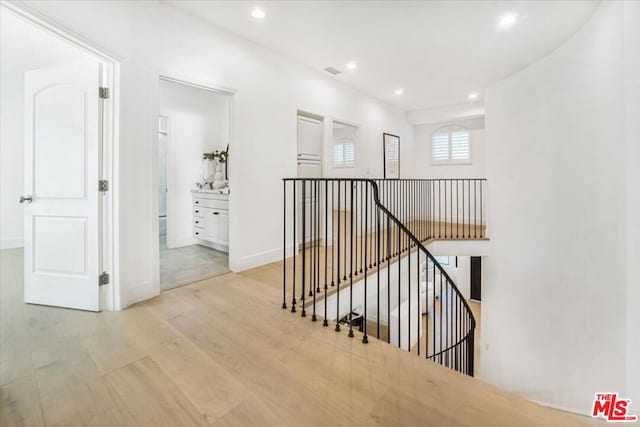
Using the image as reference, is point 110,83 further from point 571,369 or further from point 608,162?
point 571,369

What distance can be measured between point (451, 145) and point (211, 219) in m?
6.18

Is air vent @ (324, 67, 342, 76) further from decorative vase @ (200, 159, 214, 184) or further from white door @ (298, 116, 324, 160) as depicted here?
decorative vase @ (200, 159, 214, 184)

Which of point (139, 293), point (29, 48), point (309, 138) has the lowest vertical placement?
point (139, 293)

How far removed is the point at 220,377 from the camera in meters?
1.64

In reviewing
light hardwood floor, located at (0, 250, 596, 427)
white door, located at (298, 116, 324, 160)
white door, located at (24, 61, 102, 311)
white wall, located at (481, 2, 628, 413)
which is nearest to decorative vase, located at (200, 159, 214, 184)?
white door, located at (298, 116, 324, 160)

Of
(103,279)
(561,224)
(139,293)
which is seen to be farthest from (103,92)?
(561,224)

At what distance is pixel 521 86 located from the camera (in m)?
4.51

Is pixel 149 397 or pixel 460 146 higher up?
pixel 460 146

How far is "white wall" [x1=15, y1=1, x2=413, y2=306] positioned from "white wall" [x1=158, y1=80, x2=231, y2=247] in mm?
1588

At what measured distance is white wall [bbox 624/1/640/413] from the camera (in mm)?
2307

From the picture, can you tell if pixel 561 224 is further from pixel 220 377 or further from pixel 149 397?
pixel 149 397

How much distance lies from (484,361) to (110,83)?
7107 millimetres

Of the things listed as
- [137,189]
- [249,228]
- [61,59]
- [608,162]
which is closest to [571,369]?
[608,162]

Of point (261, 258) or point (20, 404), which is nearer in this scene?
point (20, 404)
